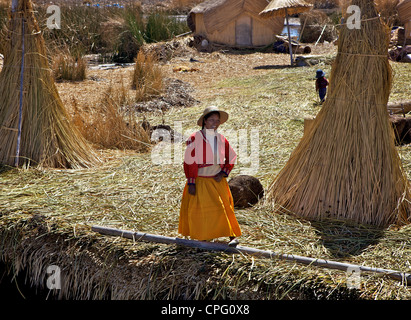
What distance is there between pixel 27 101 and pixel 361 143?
3.13 metres

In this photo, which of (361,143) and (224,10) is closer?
(361,143)

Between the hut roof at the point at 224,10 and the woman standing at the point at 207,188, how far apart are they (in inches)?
478

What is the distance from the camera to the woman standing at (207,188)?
324 cm

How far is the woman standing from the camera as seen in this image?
3.24m

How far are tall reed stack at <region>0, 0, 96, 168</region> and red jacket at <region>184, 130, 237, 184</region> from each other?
226cm

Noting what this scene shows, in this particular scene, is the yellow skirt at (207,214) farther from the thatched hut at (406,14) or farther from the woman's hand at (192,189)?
the thatched hut at (406,14)

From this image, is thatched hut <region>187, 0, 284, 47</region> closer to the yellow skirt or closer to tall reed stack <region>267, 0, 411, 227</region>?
tall reed stack <region>267, 0, 411, 227</region>

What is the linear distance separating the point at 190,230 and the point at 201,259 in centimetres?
19

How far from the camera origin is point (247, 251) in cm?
320

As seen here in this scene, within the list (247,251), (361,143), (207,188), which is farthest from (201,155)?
(361,143)

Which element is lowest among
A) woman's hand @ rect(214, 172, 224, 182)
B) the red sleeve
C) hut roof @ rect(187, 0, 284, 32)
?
woman's hand @ rect(214, 172, 224, 182)

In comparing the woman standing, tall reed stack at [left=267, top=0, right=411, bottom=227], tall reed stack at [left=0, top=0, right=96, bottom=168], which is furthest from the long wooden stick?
tall reed stack at [left=0, top=0, right=96, bottom=168]

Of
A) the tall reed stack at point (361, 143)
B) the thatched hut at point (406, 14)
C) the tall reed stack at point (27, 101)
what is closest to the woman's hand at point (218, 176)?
the tall reed stack at point (361, 143)

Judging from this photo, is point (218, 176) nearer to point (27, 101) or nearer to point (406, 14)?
point (27, 101)
